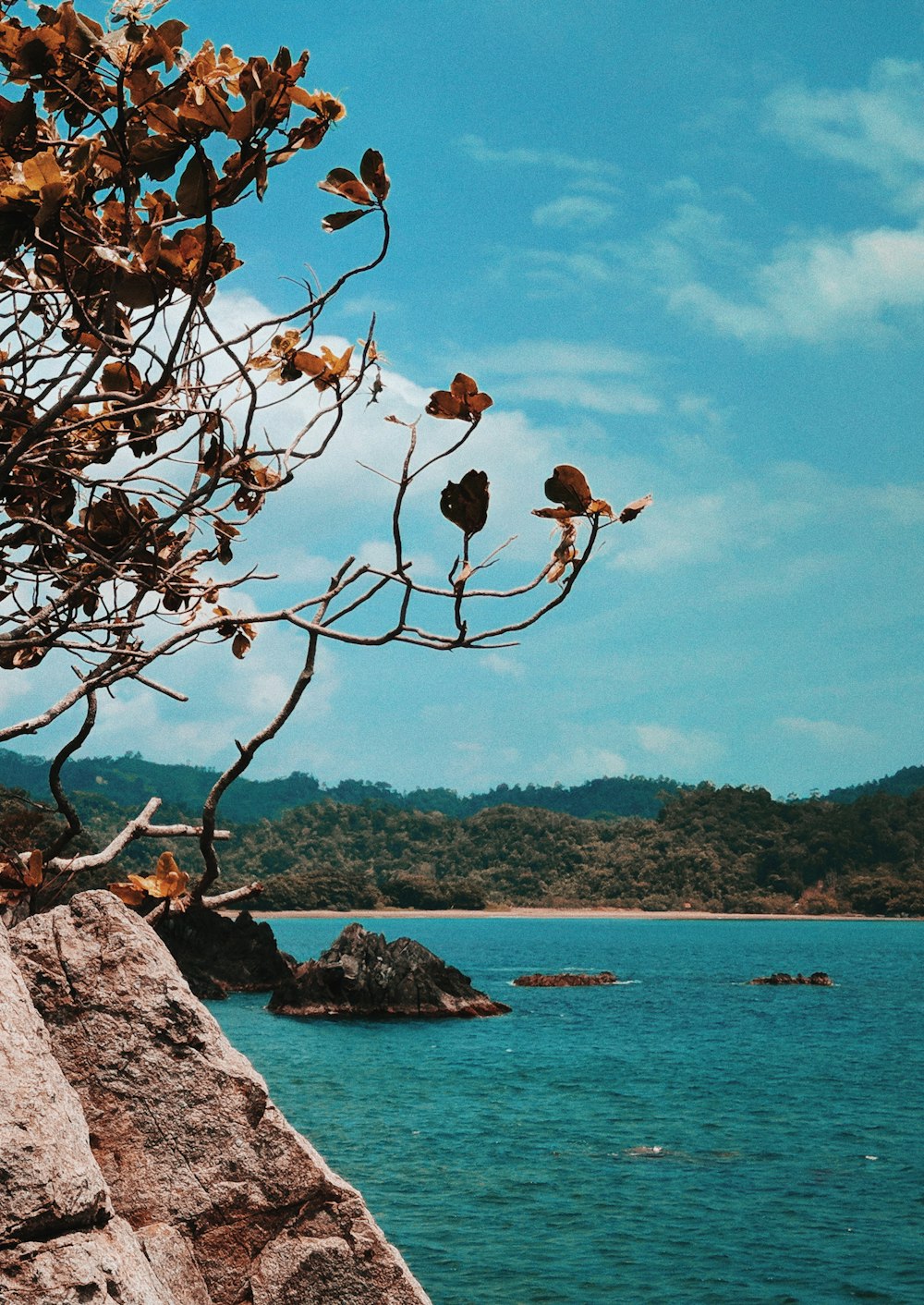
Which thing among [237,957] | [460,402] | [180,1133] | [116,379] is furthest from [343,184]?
[237,957]

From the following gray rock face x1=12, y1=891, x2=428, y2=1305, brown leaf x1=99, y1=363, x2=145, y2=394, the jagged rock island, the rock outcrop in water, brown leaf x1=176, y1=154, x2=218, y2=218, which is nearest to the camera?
brown leaf x1=176, y1=154, x2=218, y2=218

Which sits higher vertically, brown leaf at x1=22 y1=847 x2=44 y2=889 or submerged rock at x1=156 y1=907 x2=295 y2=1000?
brown leaf at x1=22 y1=847 x2=44 y2=889

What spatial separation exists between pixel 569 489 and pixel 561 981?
8946 cm

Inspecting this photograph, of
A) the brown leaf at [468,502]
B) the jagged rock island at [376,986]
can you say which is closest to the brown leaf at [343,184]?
the brown leaf at [468,502]

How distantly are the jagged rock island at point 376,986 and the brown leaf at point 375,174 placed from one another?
65091 millimetres

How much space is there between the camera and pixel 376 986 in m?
68.9

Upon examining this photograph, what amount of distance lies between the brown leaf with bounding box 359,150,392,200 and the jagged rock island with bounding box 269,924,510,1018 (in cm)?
6509

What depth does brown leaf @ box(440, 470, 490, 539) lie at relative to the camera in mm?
5086

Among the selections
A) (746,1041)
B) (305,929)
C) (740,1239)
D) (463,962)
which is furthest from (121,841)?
(305,929)

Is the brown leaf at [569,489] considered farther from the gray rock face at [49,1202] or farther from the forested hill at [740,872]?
the forested hill at [740,872]

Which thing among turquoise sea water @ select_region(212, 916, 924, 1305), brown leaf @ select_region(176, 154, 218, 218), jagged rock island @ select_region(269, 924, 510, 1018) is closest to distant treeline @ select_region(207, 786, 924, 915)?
turquoise sea water @ select_region(212, 916, 924, 1305)

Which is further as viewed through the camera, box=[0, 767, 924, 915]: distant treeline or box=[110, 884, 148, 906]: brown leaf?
box=[0, 767, 924, 915]: distant treeline

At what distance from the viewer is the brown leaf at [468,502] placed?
5.09 meters

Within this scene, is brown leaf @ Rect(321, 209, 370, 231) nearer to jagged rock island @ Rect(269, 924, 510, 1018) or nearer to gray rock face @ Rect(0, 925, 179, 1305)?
gray rock face @ Rect(0, 925, 179, 1305)
